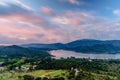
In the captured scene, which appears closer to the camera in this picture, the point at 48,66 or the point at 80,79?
the point at 80,79

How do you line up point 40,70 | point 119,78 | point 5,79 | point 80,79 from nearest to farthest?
point 80,79 → point 119,78 → point 5,79 → point 40,70

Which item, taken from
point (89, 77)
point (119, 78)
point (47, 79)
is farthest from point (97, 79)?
point (47, 79)

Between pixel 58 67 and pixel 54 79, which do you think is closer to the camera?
pixel 54 79

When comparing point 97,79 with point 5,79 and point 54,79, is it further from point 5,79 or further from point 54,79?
point 5,79

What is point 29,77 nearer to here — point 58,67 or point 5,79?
point 5,79

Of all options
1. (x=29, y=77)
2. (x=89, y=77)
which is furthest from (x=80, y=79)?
(x=29, y=77)

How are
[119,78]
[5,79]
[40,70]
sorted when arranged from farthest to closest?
[40,70], [5,79], [119,78]

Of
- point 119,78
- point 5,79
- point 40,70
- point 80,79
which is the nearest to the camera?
point 80,79

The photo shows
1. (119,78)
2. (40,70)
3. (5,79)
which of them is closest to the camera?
(119,78)
